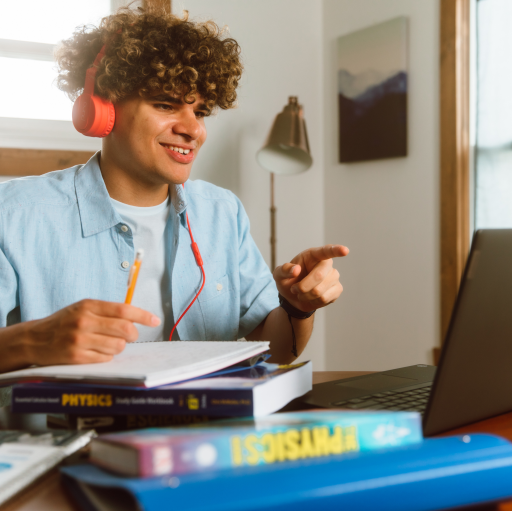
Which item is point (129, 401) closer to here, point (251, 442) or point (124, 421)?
point (124, 421)

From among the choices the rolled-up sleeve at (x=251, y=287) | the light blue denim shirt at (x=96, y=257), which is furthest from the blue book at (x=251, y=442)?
the rolled-up sleeve at (x=251, y=287)

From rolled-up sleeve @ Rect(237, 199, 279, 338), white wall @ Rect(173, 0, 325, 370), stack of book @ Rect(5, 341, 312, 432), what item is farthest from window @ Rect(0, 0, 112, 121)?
stack of book @ Rect(5, 341, 312, 432)

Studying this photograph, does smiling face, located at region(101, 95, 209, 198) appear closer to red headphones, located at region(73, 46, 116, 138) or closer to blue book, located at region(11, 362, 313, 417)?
red headphones, located at region(73, 46, 116, 138)

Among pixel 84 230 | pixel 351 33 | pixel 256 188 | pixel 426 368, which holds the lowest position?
pixel 426 368

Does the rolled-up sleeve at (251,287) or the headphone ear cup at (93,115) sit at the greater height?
the headphone ear cup at (93,115)

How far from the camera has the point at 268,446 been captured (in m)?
0.43

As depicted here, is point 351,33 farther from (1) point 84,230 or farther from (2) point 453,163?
(1) point 84,230

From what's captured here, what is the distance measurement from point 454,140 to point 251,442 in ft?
7.61

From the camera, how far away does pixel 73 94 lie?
1.61 meters

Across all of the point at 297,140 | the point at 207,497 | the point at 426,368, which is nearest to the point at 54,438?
the point at 207,497

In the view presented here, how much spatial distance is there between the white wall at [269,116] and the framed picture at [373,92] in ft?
0.68

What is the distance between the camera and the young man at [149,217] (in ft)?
4.21

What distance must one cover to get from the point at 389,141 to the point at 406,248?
0.53m

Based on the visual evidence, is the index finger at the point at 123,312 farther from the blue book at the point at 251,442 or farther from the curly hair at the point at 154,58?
the curly hair at the point at 154,58
